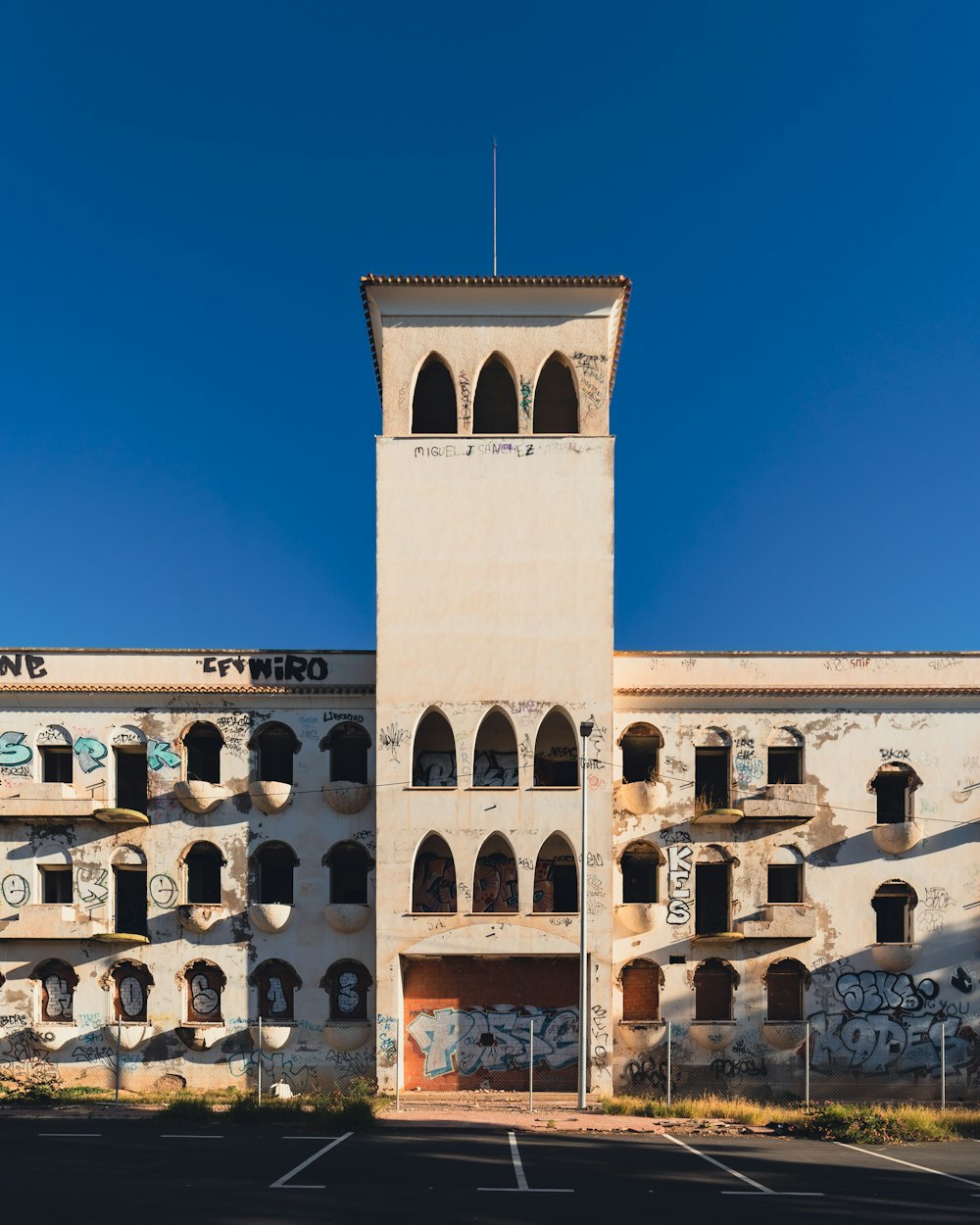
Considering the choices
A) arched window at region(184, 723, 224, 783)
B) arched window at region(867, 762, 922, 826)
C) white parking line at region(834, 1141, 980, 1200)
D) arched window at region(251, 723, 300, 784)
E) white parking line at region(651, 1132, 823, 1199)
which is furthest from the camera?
arched window at region(184, 723, 224, 783)

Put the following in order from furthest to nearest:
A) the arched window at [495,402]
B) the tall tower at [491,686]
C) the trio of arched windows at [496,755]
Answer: the arched window at [495,402], the trio of arched windows at [496,755], the tall tower at [491,686]

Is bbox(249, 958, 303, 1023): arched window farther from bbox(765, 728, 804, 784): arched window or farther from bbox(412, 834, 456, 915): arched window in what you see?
bbox(765, 728, 804, 784): arched window

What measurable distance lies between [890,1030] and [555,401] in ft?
64.8

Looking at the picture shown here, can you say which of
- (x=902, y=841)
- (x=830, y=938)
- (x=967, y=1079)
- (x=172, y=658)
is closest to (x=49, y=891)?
(x=172, y=658)

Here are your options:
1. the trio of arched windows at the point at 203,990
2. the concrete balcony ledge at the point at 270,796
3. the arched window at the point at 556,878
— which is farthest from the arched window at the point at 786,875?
the concrete balcony ledge at the point at 270,796

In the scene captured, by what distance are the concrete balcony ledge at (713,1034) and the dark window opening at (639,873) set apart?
3517 millimetres

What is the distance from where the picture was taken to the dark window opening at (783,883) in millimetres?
29688

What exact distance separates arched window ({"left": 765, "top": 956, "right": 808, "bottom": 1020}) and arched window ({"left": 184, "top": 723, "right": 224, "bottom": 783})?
53.5 feet

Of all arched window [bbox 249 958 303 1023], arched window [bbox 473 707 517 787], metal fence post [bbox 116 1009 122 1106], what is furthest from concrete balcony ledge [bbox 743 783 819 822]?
metal fence post [bbox 116 1009 122 1106]

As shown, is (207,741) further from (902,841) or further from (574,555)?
(902,841)

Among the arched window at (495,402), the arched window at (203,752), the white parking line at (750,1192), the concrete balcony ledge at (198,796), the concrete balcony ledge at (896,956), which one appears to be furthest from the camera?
the arched window at (495,402)

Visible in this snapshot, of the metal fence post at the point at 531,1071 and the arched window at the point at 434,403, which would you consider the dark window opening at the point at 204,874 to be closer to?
the metal fence post at the point at 531,1071

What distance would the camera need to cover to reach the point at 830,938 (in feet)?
95.3

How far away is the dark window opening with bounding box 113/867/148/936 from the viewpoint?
29.7 meters
